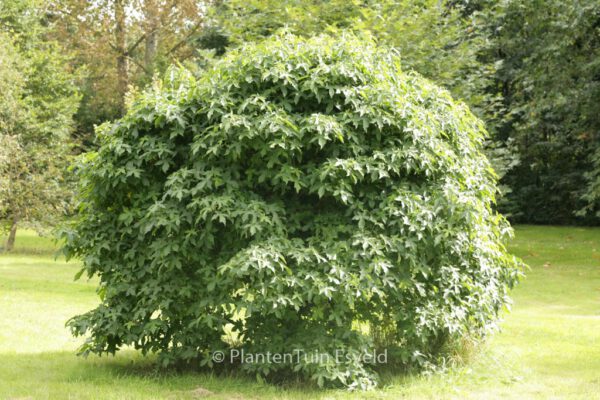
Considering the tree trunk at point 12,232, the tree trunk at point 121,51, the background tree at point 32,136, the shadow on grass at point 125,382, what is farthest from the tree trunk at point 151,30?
the shadow on grass at point 125,382

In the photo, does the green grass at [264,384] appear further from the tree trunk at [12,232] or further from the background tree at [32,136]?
the tree trunk at [12,232]

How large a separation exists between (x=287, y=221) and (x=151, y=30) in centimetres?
2393

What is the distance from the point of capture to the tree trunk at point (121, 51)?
28.4 metres

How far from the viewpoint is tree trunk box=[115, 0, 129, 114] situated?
28.4m

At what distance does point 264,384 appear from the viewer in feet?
22.5

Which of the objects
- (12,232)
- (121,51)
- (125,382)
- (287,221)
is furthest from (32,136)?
(287,221)

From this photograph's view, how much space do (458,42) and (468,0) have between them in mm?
8138

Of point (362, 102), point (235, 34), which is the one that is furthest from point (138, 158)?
point (235, 34)

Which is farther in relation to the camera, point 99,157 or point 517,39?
point 517,39

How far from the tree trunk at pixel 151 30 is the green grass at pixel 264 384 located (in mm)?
15767

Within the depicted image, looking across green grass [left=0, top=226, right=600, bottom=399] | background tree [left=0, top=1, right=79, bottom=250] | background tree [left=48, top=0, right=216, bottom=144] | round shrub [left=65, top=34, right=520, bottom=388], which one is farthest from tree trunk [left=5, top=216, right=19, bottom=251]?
round shrub [left=65, top=34, right=520, bottom=388]

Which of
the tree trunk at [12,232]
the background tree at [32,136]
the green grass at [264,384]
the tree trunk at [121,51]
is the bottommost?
the green grass at [264,384]

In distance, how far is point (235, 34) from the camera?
1847cm

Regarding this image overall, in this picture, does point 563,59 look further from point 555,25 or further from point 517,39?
point 517,39
